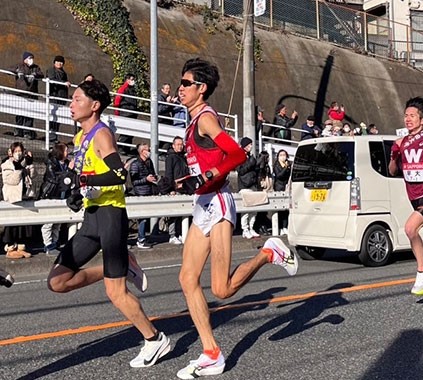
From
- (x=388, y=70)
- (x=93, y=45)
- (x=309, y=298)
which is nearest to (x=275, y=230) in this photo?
(x=309, y=298)

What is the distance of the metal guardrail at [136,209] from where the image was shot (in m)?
10.2

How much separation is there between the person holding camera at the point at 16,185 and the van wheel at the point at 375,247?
509cm

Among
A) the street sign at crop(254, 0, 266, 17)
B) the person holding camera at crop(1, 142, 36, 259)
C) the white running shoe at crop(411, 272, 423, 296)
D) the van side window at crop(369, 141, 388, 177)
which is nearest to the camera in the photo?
the white running shoe at crop(411, 272, 423, 296)

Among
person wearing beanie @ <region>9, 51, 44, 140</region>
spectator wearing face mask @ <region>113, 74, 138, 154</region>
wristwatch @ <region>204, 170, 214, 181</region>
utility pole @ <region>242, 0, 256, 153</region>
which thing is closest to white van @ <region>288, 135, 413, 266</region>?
utility pole @ <region>242, 0, 256, 153</region>

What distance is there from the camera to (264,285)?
323 inches

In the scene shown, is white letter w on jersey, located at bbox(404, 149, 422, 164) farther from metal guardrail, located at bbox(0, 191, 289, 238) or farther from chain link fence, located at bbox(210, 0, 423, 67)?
chain link fence, located at bbox(210, 0, 423, 67)

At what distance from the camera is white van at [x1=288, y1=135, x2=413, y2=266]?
9.91 metres

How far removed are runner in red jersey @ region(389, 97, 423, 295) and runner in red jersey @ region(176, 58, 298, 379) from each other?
2662 mm

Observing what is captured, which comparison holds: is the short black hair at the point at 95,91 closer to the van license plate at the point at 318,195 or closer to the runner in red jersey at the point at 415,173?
the runner in red jersey at the point at 415,173

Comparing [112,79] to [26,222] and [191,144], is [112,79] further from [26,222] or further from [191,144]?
[191,144]

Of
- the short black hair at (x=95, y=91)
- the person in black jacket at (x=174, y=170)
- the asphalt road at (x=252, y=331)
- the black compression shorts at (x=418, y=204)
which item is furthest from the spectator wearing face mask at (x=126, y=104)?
the short black hair at (x=95, y=91)

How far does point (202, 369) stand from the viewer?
4344 mm

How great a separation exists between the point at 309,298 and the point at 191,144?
10.5 ft

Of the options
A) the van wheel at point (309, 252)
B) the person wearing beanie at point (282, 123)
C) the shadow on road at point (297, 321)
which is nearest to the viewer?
the shadow on road at point (297, 321)
